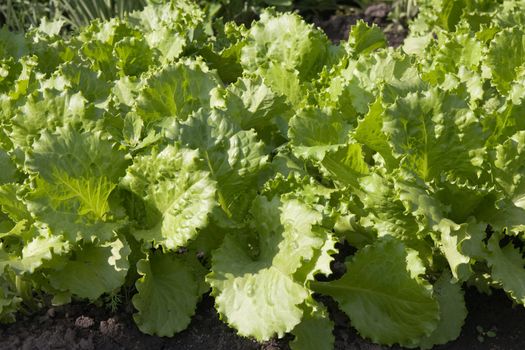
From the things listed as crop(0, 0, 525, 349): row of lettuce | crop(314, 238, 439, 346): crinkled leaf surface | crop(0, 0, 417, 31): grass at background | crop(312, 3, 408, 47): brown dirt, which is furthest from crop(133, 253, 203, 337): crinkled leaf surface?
crop(312, 3, 408, 47): brown dirt

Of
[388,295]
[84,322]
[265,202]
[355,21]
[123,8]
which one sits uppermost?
[265,202]

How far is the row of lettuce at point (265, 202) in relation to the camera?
2441 mm

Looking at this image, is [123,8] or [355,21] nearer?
[123,8]

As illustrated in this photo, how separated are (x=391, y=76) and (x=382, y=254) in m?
0.83

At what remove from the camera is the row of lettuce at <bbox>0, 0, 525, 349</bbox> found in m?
2.44

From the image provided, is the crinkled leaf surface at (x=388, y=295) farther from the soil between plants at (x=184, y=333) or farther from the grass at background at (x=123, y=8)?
the grass at background at (x=123, y=8)

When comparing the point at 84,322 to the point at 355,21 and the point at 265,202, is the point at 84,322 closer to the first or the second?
the point at 265,202

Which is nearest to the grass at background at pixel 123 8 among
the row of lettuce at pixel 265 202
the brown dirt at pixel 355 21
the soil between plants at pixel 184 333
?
the brown dirt at pixel 355 21

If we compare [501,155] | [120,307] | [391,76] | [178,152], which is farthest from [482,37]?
[120,307]

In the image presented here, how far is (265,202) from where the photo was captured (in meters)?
2.59

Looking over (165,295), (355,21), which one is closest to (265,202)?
(165,295)

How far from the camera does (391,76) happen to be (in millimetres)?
3014

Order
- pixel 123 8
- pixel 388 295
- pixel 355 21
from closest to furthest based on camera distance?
pixel 388 295, pixel 123 8, pixel 355 21

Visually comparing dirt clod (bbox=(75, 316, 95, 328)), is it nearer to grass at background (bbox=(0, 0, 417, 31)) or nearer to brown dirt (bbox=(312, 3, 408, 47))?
grass at background (bbox=(0, 0, 417, 31))
